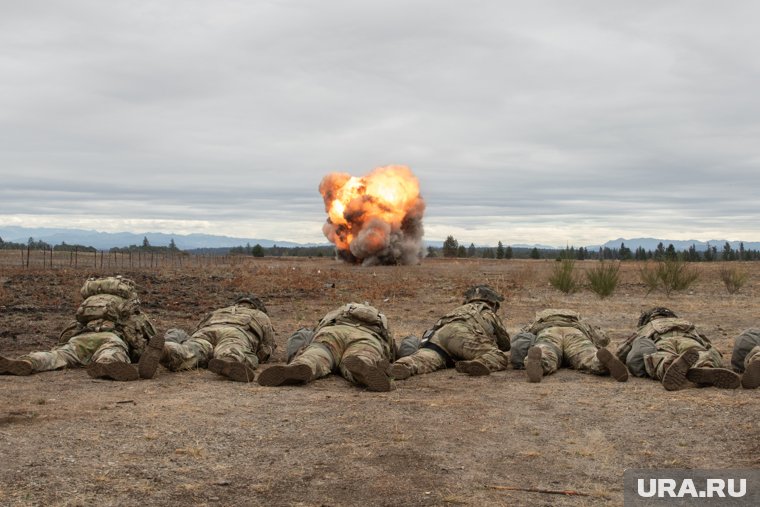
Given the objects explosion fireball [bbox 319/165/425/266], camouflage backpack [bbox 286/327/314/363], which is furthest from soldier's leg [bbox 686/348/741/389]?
explosion fireball [bbox 319/165/425/266]

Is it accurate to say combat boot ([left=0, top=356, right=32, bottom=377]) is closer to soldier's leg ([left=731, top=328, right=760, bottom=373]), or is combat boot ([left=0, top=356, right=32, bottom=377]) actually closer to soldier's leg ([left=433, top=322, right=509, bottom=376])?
soldier's leg ([left=433, top=322, right=509, bottom=376])

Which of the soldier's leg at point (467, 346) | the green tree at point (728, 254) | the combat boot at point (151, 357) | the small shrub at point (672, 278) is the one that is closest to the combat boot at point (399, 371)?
the soldier's leg at point (467, 346)

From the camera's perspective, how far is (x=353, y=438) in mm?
6293

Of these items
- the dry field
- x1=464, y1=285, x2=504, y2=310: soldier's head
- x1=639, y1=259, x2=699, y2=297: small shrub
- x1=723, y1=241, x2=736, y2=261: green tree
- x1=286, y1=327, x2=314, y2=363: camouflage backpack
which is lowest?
the dry field

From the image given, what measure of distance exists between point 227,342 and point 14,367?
2.73m

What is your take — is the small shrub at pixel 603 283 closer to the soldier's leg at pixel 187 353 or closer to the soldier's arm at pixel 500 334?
the soldier's arm at pixel 500 334

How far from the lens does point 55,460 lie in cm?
536

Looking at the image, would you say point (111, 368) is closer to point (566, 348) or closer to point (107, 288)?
point (107, 288)

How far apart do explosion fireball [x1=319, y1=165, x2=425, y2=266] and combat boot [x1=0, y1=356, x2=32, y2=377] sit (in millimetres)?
40069

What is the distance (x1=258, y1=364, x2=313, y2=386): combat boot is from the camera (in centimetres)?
854

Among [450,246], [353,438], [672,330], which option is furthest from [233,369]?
[450,246]

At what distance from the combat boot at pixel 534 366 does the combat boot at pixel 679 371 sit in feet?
5.36

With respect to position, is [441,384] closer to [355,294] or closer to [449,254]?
[355,294]

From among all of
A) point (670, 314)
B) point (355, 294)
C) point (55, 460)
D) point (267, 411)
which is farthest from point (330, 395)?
point (355, 294)
